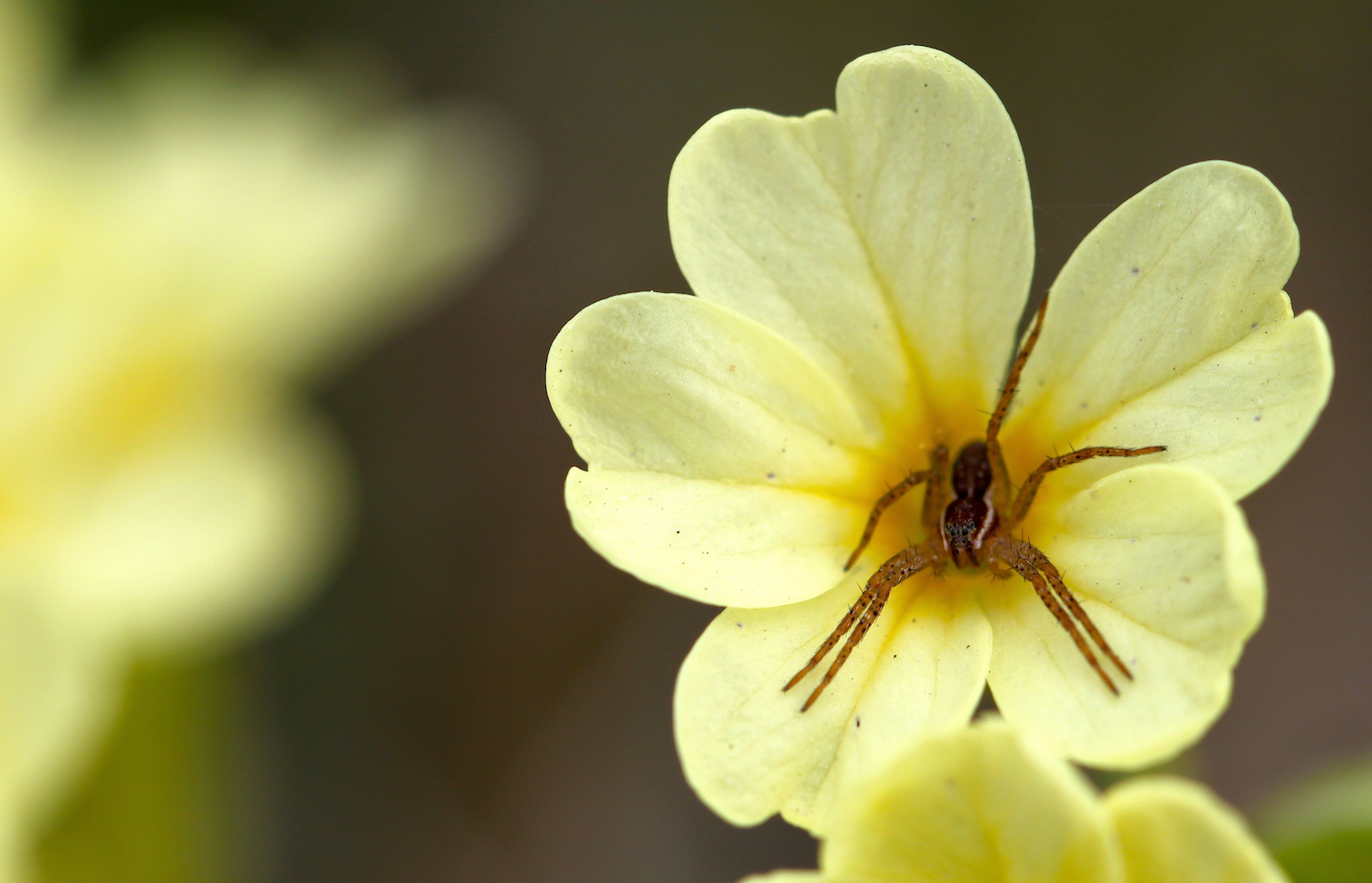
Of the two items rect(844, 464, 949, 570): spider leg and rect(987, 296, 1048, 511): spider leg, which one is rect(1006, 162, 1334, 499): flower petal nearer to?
rect(987, 296, 1048, 511): spider leg

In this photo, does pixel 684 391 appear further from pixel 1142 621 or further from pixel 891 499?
pixel 1142 621

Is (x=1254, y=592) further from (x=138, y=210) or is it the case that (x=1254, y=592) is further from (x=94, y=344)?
(x=138, y=210)

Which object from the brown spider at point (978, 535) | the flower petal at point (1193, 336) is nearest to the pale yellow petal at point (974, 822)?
the brown spider at point (978, 535)

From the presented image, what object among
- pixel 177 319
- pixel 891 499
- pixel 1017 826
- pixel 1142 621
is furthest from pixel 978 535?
pixel 177 319

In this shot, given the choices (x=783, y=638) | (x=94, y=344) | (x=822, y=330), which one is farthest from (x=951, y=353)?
(x=94, y=344)

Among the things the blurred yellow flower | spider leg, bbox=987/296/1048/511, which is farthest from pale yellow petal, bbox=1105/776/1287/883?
the blurred yellow flower
